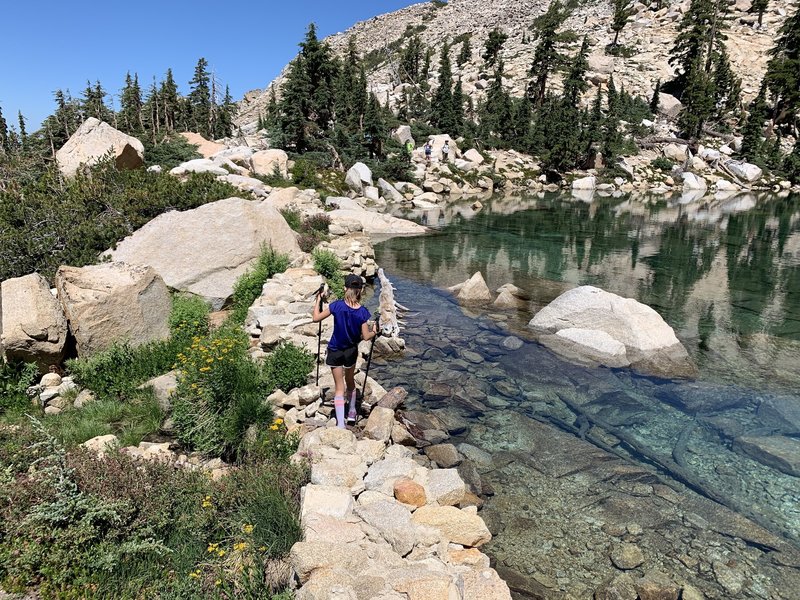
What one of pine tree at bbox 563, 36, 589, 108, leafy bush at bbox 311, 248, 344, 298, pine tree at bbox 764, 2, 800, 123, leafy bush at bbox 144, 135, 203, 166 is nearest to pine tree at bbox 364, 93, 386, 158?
leafy bush at bbox 144, 135, 203, 166

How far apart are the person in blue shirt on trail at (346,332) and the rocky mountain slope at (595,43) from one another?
8258cm

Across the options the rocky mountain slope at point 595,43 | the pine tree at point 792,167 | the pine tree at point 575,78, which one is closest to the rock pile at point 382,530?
the pine tree at point 575,78

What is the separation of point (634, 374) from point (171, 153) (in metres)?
37.5

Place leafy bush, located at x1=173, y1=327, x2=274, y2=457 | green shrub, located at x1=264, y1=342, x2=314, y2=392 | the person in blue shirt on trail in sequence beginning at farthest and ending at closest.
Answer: green shrub, located at x1=264, y1=342, x2=314, y2=392, the person in blue shirt on trail, leafy bush, located at x1=173, y1=327, x2=274, y2=457

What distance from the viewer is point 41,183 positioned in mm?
18312

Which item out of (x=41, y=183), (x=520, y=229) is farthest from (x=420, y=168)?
(x=41, y=183)

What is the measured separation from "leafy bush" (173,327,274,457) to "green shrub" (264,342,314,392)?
2.75 ft

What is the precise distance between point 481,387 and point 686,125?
283 feet

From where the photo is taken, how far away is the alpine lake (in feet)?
20.9

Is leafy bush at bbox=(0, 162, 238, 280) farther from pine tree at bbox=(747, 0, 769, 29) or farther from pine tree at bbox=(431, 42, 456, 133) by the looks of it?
pine tree at bbox=(747, 0, 769, 29)

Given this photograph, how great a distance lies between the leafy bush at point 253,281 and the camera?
519 inches

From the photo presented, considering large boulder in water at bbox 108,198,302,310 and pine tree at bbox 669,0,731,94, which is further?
pine tree at bbox 669,0,731,94

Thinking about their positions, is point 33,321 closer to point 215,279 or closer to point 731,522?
point 215,279

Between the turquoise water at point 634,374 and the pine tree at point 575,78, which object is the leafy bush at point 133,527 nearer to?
the turquoise water at point 634,374
